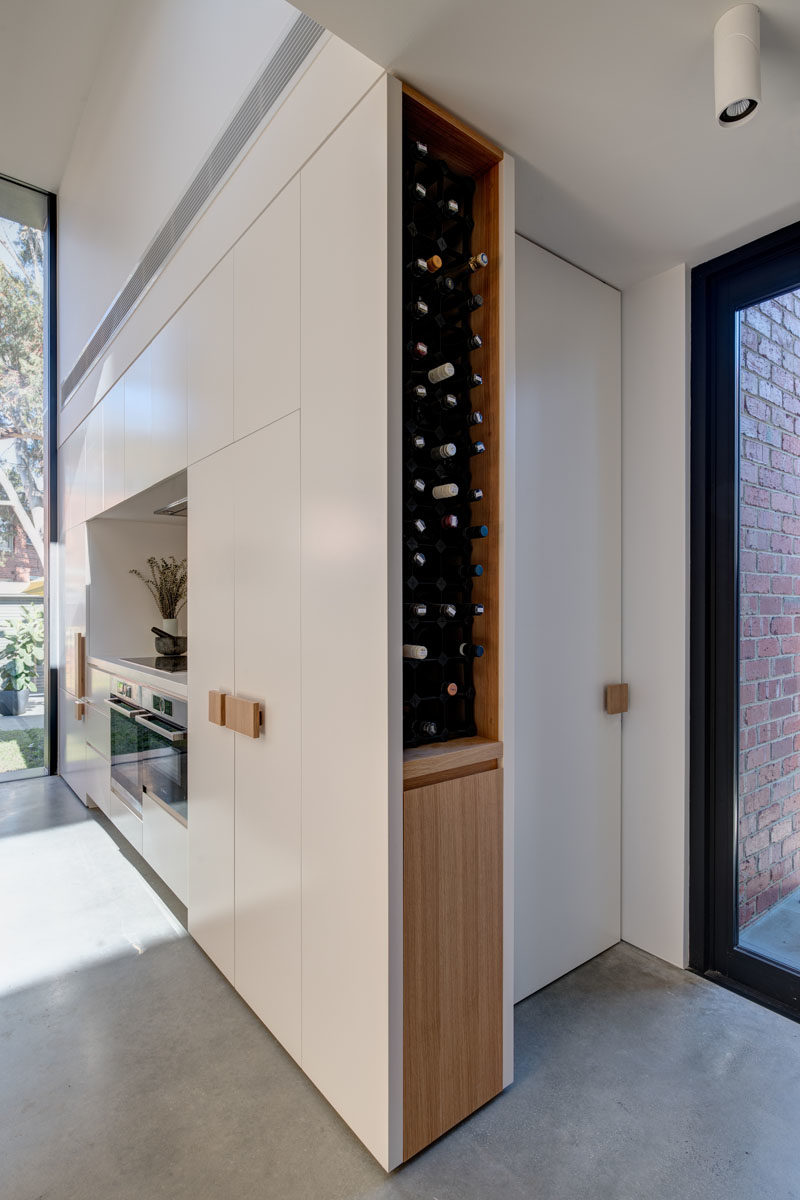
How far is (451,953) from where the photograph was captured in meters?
1.49

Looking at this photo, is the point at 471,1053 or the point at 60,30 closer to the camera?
the point at 471,1053

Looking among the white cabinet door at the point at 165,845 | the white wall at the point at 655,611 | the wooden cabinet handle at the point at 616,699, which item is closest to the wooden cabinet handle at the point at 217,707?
the white cabinet door at the point at 165,845

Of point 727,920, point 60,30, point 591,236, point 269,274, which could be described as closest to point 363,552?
point 269,274

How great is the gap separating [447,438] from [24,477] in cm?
413

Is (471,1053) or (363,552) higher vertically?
(363,552)

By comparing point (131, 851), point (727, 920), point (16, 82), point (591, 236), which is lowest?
point (131, 851)

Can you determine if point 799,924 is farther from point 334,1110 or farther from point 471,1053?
point 334,1110

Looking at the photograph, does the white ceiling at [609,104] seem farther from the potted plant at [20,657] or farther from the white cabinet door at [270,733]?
the potted plant at [20,657]

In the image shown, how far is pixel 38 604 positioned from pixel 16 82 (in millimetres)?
3205

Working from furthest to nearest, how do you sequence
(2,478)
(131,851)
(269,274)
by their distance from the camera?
(2,478) < (131,851) < (269,274)

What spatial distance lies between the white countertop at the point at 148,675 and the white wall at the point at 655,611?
1.67 m

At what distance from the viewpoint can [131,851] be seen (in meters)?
3.26

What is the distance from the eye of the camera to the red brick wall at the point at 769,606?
2.05 meters

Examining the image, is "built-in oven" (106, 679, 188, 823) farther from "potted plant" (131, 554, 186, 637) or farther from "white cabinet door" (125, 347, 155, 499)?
"white cabinet door" (125, 347, 155, 499)
